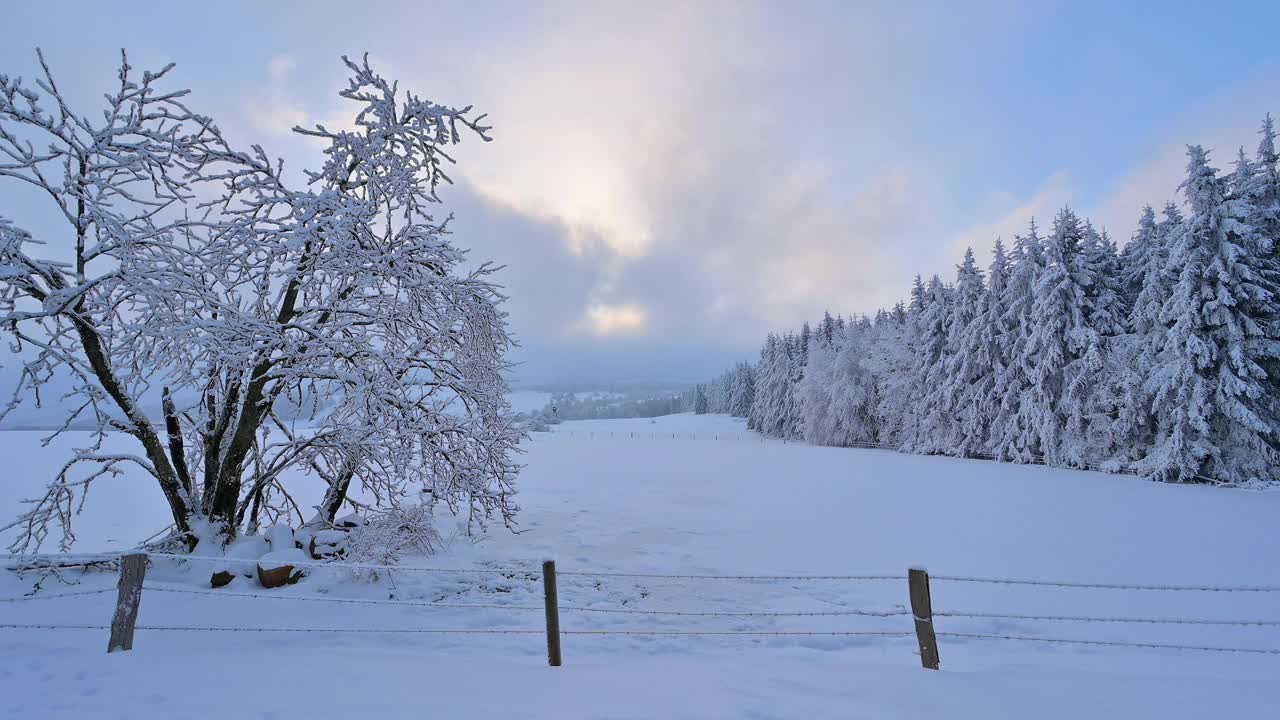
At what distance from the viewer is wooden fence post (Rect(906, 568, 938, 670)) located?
5.48 meters

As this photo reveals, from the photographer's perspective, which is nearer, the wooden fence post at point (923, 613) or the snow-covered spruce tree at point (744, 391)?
the wooden fence post at point (923, 613)

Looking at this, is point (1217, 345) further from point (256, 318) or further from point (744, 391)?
point (744, 391)

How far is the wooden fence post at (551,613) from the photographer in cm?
545

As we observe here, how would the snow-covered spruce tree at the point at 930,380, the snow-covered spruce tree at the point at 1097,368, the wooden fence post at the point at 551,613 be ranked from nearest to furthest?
the wooden fence post at the point at 551,613, the snow-covered spruce tree at the point at 1097,368, the snow-covered spruce tree at the point at 930,380

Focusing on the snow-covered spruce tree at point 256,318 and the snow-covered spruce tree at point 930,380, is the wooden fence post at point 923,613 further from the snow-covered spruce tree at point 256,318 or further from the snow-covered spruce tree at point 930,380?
the snow-covered spruce tree at point 930,380

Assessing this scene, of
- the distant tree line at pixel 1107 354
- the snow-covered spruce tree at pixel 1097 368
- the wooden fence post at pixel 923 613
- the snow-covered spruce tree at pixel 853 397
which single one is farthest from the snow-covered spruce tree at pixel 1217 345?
the wooden fence post at pixel 923 613

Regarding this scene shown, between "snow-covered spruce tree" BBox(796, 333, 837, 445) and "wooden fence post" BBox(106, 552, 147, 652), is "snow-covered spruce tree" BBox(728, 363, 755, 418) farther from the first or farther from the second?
"wooden fence post" BBox(106, 552, 147, 652)

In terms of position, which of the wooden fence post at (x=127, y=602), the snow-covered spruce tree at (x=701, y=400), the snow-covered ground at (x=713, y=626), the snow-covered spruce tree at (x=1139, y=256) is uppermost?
the snow-covered spruce tree at (x=701, y=400)

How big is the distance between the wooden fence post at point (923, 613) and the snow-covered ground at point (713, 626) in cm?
26

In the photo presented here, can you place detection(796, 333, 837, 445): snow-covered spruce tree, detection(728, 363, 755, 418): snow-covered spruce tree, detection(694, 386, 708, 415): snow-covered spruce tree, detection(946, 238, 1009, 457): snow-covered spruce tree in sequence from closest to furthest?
detection(946, 238, 1009, 457): snow-covered spruce tree → detection(796, 333, 837, 445): snow-covered spruce tree → detection(728, 363, 755, 418): snow-covered spruce tree → detection(694, 386, 708, 415): snow-covered spruce tree

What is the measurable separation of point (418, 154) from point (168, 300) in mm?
4097

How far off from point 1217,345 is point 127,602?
3202 cm

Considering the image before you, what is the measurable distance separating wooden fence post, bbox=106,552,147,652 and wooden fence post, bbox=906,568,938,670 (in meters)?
7.92

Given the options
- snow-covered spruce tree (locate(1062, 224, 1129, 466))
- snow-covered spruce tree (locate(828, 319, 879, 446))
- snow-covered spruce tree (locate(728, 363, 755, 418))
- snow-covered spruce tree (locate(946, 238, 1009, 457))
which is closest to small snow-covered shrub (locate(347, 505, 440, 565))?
snow-covered spruce tree (locate(1062, 224, 1129, 466))
